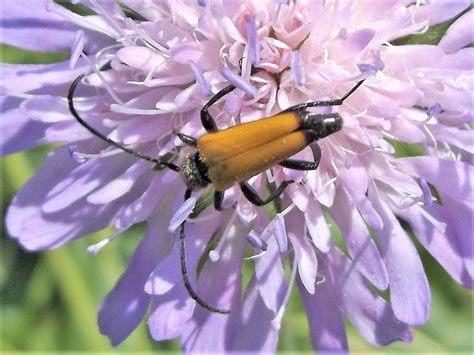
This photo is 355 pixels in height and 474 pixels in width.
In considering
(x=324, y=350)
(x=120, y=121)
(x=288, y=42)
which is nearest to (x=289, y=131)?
(x=288, y=42)

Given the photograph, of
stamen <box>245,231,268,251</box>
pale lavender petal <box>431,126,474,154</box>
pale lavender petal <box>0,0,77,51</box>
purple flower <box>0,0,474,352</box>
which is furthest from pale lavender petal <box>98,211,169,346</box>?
pale lavender petal <box>431,126,474,154</box>

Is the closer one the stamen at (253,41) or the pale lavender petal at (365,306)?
the stamen at (253,41)

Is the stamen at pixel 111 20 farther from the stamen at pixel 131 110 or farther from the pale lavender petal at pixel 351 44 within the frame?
the pale lavender petal at pixel 351 44

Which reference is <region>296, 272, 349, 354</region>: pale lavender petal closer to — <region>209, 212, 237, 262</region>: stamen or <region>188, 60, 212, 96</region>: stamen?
<region>209, 212, 237, 262</region>: stamen

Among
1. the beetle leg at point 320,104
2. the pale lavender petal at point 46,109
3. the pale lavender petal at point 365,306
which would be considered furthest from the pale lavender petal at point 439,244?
the pale lavender petal at point 46,109

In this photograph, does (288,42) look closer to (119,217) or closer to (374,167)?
(374,167)

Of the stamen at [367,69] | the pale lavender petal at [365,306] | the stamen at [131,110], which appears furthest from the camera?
the pale lavender petal at [365,306]
